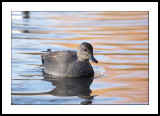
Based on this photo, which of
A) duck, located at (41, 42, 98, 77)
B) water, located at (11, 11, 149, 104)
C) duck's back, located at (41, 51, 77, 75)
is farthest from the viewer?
duck's back, located at (41, 51, 77, 75)

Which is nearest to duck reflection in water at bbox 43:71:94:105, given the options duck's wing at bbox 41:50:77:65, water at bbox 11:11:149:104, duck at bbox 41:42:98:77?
water at bbox 11:11:149:104

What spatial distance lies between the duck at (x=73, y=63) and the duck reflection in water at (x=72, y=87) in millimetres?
139

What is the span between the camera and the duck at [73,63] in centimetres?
1271

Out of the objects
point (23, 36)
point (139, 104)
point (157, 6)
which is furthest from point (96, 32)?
point (139, 104)

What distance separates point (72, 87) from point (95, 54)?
10.9ft

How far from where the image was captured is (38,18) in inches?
851

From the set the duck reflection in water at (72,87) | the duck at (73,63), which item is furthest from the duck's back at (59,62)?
the duck reflection in water at (72,87)

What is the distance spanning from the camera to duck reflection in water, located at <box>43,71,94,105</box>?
11085 millimetres

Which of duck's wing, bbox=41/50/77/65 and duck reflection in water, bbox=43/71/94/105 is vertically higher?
duck's wing, bbox=41/50/77/65

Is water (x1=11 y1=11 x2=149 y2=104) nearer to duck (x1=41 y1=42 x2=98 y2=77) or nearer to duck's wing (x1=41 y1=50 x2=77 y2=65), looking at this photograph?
duck (x1=41 y1=42 x2=98 y2=77)

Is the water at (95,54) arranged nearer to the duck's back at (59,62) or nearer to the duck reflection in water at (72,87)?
the duck reflection in water at (72,87)

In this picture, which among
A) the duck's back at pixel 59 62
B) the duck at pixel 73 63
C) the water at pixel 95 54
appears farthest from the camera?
the duck's back at pixel 59 62

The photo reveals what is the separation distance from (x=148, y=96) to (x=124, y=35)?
6681mm

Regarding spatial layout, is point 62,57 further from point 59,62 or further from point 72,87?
point 72,87
